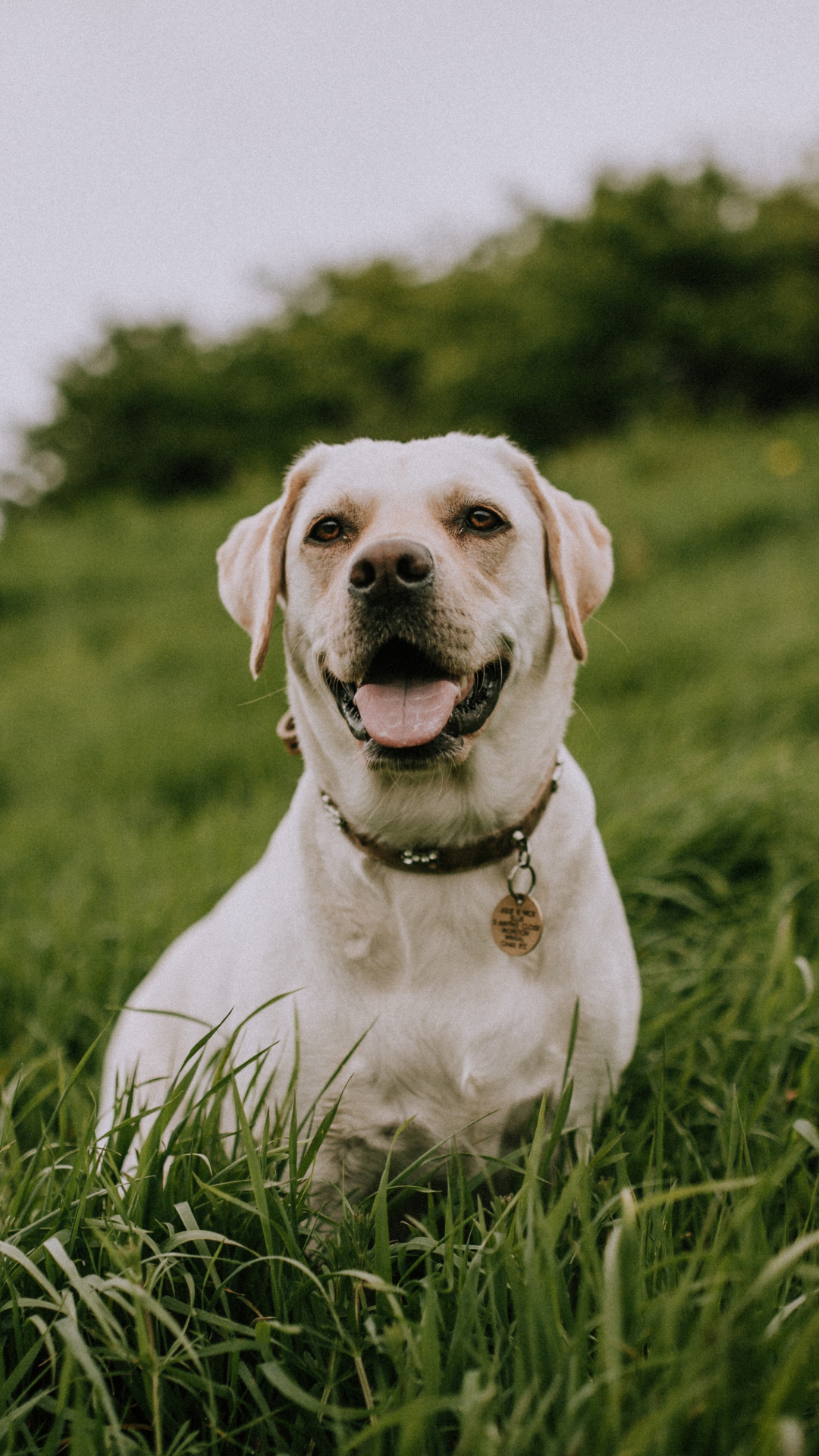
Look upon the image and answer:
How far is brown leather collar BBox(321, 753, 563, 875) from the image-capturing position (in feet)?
6.54

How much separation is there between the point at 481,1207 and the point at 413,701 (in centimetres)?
93

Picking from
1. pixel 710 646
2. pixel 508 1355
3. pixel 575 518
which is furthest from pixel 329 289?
pixel 508 1355

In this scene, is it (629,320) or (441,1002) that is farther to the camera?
(629,320)

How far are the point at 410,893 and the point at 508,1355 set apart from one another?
827 millimetres

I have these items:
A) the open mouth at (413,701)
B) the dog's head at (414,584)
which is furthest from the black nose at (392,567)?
the open mouth at (413,701)

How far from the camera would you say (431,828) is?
2.06 meters

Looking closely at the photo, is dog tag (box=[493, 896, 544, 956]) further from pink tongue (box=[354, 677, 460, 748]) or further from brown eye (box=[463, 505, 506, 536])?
brown eye (box=[463, 505, 506, 536])

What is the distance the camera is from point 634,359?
42.3 feet

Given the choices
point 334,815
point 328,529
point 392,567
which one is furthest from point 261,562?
point 334,815

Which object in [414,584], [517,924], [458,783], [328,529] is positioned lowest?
[517,924]

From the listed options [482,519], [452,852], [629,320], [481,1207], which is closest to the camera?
[481,1207]

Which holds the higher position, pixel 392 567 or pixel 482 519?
pixel 482 519

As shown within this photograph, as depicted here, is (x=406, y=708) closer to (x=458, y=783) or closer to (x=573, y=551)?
(x=458, y=783)

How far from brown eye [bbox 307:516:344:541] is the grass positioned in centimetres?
60
